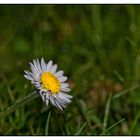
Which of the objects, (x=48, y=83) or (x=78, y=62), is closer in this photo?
(x=48, y=83)

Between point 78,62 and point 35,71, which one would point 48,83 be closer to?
point 35,71

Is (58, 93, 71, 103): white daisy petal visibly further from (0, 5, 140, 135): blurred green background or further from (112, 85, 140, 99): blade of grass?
(112, 85, 140, 99): blade of grass

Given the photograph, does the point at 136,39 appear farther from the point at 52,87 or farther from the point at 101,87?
the point at 52,87

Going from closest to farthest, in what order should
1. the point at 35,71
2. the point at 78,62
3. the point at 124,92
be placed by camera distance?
the point at 35,71 → the point at 124,92 → the point at 78,62

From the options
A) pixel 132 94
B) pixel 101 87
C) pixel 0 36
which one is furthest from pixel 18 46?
pixel 132 94

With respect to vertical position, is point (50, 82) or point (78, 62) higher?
point (78, 62)

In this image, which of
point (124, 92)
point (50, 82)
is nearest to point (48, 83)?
point (50, 82)
